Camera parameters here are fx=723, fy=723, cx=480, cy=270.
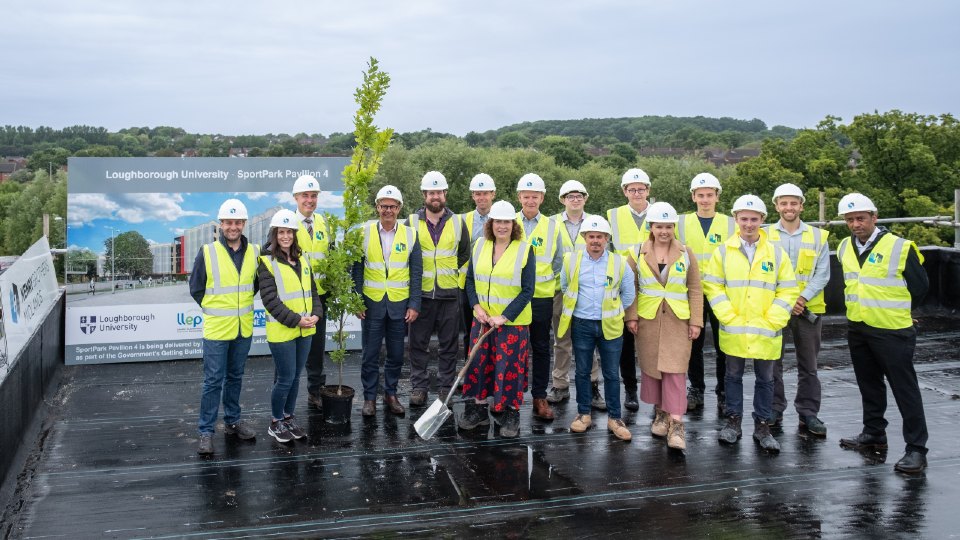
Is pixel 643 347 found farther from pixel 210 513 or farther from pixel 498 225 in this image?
pixel 210 513

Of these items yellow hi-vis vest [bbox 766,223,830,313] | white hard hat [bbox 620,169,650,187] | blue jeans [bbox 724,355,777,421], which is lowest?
blue jeans [bbox 724,355,777,421]

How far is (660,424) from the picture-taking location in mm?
5863

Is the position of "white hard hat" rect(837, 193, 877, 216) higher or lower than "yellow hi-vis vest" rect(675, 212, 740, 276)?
higher

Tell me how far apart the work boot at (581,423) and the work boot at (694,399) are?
1144 mm

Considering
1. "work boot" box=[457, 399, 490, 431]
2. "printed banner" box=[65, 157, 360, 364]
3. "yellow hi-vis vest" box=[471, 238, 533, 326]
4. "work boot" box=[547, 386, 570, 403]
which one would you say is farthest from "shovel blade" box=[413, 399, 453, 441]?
"printed banner" box=[65, 157, 360, 364]

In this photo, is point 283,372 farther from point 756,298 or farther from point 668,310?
point 756,298

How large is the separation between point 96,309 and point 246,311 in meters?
3.73

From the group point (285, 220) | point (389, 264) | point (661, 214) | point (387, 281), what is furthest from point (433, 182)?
point (661, 214)

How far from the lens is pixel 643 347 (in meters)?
5.85

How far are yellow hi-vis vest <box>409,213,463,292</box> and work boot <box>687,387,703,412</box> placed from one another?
239cm

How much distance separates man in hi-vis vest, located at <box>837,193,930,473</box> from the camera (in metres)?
5.18

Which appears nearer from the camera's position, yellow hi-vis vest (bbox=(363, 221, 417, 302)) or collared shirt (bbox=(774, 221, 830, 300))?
collared shirt (bbox=(774, 221, 830, 300))

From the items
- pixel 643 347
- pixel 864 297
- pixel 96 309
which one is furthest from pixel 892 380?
pixel 96 309

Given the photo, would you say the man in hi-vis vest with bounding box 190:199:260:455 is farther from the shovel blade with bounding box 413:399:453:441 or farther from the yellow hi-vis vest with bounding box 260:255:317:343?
the shovel blade with bounding box 413:399:453:441
